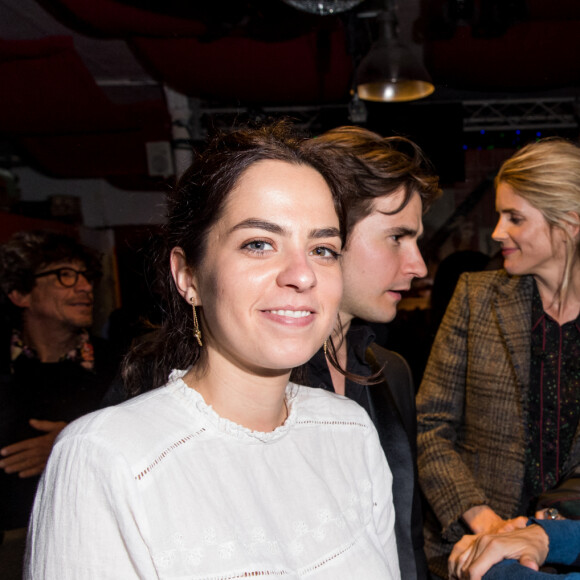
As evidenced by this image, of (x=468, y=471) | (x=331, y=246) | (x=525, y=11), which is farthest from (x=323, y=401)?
(x=525, y=11)

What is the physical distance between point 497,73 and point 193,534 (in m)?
5.16

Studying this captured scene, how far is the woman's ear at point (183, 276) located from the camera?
132 centimetres

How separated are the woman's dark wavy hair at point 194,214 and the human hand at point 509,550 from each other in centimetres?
88

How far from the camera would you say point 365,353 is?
1.96 meters

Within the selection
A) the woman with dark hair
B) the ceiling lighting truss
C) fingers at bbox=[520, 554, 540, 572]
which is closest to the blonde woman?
fingers at bbox=[520, 554, 540, 572]

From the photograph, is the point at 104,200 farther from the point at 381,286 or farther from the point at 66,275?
the point at 381,286

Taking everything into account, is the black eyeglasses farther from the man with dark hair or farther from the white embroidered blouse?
the white embroidered blouse

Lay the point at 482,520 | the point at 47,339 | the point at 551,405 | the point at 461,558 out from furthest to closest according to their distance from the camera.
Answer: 1. the point at 47,339
2. the point at 551,405
3. the point at 482,520
4. the point at 461,558

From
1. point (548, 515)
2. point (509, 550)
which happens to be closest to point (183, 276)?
point (509, 550)

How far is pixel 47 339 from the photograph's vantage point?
8.73 ft

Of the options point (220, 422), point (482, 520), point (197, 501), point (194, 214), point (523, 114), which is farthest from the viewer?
point (523, 114)

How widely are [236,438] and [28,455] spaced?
143 cm

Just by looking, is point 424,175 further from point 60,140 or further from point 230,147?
point 60,140

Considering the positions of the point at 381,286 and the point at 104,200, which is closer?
the point at 381,286
